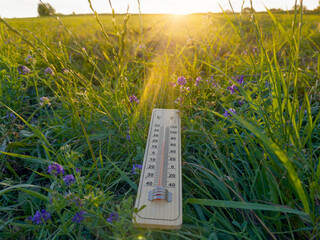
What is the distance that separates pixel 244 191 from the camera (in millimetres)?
1638

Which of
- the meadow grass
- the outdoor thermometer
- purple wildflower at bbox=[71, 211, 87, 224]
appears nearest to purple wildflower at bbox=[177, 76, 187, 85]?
the meadow grass

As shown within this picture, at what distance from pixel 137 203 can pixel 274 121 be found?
0.98 metres

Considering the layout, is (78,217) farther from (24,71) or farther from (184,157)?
(24,71)

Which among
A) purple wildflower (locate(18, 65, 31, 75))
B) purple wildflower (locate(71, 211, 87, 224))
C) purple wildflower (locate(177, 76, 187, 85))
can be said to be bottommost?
purple wildflower (locate(71, 211, 87, 224))

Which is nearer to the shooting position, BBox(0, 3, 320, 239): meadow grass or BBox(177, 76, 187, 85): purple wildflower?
BBox(0, 3, 320, 239): meadow grass

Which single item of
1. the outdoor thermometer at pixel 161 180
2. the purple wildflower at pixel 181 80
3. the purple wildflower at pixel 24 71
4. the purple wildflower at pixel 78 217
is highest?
the purple wildflower at pixel 24 71

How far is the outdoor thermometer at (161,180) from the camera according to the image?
132 centimetres

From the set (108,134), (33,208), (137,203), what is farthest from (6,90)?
(137,203)

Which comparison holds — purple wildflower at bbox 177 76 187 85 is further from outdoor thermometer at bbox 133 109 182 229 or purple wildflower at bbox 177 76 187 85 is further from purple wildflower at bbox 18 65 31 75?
purple wildflower at bbox 18 65 31 75

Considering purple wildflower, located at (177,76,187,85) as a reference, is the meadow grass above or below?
below

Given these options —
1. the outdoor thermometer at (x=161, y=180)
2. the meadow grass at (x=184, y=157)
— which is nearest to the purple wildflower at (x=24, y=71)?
the meadow grass at (x=184, y=157)

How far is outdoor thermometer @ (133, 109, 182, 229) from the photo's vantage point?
4.32 feet

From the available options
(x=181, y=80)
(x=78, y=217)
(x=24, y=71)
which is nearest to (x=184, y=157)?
(x=181, y=80)

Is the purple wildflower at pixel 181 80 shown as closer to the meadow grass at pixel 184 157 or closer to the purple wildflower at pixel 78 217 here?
the meadow grass at pixel 184 157
